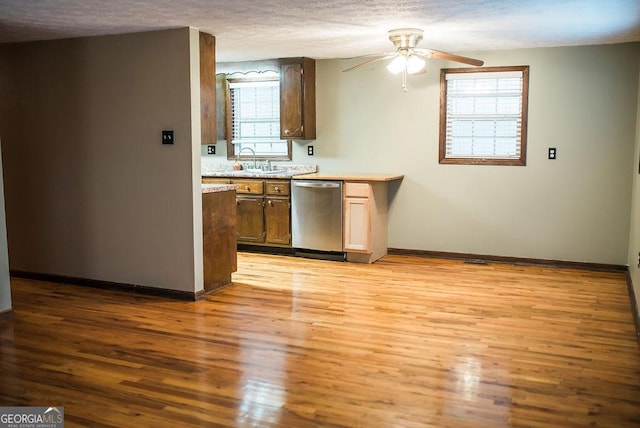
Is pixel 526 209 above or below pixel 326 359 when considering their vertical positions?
above

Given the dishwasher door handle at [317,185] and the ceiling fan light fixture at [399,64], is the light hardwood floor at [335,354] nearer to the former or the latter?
the dishwasher door handle at [317,185]

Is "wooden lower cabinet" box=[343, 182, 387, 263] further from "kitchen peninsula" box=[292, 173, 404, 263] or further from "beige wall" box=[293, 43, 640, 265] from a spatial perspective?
"beige wall" box=[293, 43, 640, 265]

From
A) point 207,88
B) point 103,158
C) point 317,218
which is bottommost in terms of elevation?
point 317,218

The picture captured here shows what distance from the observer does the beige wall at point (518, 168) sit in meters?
5.74

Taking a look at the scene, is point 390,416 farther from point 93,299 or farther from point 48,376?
point 93,299

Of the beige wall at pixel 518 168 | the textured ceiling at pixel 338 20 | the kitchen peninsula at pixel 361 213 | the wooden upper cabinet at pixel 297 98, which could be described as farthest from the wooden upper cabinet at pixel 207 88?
the beige wall at pixel 518 168

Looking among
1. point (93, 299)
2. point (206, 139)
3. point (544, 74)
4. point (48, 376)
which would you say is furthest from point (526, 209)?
point (48, 376)

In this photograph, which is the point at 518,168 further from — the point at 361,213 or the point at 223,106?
the point at 223,106

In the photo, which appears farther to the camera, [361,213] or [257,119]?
[257,119]

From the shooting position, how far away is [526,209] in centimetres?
607

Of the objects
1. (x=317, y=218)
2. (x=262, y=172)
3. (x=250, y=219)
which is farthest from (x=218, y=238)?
(x=262, y=172)

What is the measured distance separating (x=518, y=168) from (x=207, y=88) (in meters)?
3.05

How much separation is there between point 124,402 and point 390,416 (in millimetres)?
1247
